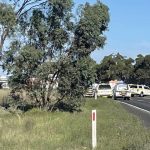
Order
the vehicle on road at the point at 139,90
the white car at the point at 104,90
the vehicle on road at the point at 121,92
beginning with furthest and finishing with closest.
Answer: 1. the vehicle on road at the point at 139,90
2. the white car at the point at 104,90
3. the vehicle on road at the point at 121,92

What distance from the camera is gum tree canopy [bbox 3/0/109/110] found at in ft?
94.7

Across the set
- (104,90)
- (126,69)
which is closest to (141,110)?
(104,90)

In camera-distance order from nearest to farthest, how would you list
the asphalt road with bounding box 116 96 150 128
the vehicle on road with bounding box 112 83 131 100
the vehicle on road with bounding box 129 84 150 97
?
1. the asphalt road with bounding box 116 96 150 128
2. the vehicle on road with bounding box 112 83 131 100
3. the vehicle on road with bounding box 129 84 150 97

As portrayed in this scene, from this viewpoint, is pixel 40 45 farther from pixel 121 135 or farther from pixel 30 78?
pixel 121 135

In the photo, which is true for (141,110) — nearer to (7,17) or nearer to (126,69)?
(7,17)

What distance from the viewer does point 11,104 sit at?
1166 inches

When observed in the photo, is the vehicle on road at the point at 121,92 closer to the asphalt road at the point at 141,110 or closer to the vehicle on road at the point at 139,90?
the asphalt road at the point at 141,110

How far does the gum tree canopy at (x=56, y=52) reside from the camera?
28.9m

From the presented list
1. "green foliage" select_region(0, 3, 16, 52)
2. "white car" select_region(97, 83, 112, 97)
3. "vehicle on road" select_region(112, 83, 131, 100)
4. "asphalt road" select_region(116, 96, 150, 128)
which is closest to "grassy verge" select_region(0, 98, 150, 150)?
"asphalt road" select_region(116, 96, 150, 128)

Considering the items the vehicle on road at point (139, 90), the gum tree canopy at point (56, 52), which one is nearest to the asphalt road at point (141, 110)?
the gum tree canopy at point (56, 52)

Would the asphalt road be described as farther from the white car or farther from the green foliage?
the white car

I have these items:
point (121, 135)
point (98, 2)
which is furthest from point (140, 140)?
point (98, 2)

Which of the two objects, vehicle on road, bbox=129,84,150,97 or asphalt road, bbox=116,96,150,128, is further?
vehicle on road, bbox=129,84,150,97

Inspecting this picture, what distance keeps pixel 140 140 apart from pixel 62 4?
51.4 ft
